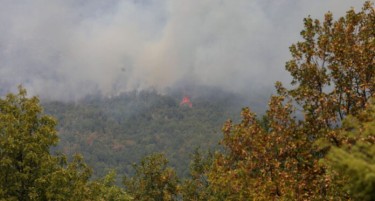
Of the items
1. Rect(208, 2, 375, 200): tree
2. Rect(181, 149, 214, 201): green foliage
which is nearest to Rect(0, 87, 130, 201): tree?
Rect(208, 2, 375, 200): tree

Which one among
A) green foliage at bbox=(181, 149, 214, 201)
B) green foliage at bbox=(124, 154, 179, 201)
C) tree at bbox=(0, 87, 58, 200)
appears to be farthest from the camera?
green foliage at bbox=(124, 154, 179, 201)

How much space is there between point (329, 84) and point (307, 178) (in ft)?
14.8

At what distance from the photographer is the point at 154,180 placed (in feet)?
160

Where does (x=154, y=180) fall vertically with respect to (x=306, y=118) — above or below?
above

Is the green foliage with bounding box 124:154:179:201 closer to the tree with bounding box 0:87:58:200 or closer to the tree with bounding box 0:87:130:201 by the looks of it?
the tree with bounding box 0:87:130:201

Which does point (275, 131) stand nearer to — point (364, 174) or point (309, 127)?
point (309, 127)

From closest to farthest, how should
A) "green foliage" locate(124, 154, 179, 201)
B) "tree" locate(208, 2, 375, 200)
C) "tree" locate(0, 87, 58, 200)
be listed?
"tree" locate(208, 2, 375, 200) → "tree" locate(0, 87, 58, 200) → "green foliage" locate(124, 154, 179, 201)

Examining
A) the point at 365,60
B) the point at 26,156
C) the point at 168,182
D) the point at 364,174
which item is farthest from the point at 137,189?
the point at 364,174

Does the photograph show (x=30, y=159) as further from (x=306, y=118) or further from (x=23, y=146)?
(x=306, y=118)

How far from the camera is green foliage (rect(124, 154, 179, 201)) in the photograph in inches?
1862

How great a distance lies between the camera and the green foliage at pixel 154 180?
47297 millimetres

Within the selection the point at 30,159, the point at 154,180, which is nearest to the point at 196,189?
the point at 154,180

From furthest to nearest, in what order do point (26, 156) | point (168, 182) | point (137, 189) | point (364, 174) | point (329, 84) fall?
point (137, 189)
point (168, 182)
point (26, 156)
point (329, 84)
point (364, 174)

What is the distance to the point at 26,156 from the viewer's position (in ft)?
79.0
